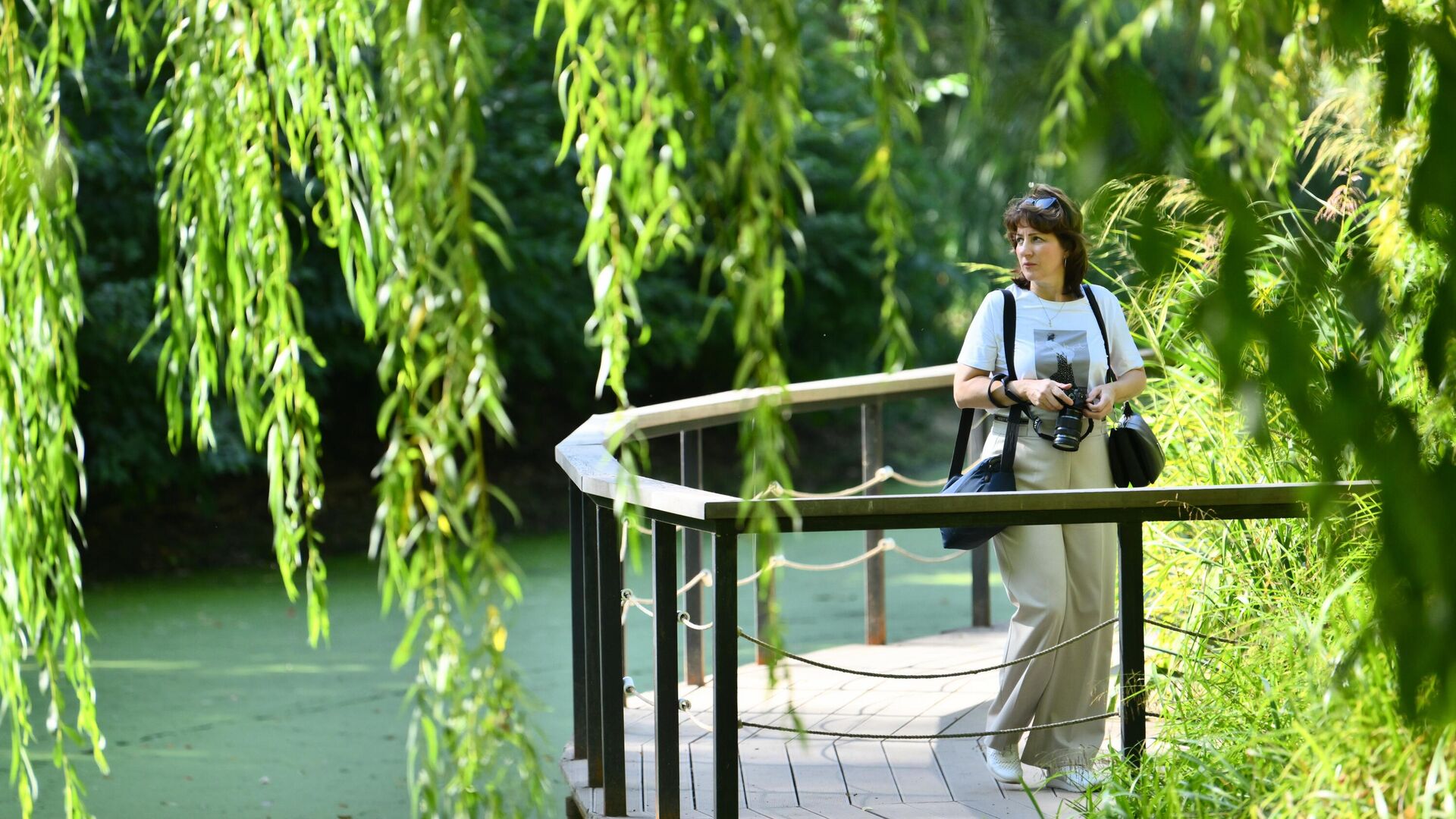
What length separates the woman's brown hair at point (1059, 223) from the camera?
131 inches

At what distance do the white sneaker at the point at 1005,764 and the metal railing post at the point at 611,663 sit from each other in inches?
31.2

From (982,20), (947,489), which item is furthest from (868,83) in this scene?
(947,489)

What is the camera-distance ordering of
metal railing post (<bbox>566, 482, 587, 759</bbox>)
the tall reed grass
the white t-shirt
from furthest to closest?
metal railing post (<bbox>566, 482, 587, 759</bbox>)
the white t-shirt
the tall reed grass

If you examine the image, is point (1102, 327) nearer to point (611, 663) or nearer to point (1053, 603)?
point (1053, 603)

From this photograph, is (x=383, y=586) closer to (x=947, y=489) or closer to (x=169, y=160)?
(x=169, y=160)

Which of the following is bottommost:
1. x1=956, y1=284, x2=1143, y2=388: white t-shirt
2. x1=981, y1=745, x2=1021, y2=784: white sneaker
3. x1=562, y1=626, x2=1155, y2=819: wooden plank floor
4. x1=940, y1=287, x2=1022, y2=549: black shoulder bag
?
x1=562, y1=626, x2=1155, y2=819: wooden plank floor

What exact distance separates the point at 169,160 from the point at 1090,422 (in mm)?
2067

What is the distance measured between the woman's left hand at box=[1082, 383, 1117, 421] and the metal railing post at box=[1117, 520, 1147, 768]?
0.42 meters

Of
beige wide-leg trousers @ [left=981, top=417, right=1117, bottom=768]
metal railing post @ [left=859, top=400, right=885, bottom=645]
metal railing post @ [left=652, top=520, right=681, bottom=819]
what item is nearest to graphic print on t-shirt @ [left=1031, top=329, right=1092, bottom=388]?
beige wide-leg trousers @ [left=981, top=417, right=1117, bottom=768]

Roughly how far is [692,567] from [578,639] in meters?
1.20

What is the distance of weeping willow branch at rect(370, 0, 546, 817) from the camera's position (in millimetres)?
1450

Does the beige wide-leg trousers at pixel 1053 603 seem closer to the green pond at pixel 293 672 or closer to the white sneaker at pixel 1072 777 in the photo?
the white sneaker at pixel 1072 777

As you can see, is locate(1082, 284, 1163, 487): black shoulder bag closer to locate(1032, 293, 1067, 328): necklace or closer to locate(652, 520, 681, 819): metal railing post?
locate(1032, 293, 1067, 328): necklace

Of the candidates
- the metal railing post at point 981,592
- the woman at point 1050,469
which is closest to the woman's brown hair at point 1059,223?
the woman at point 1050,469
